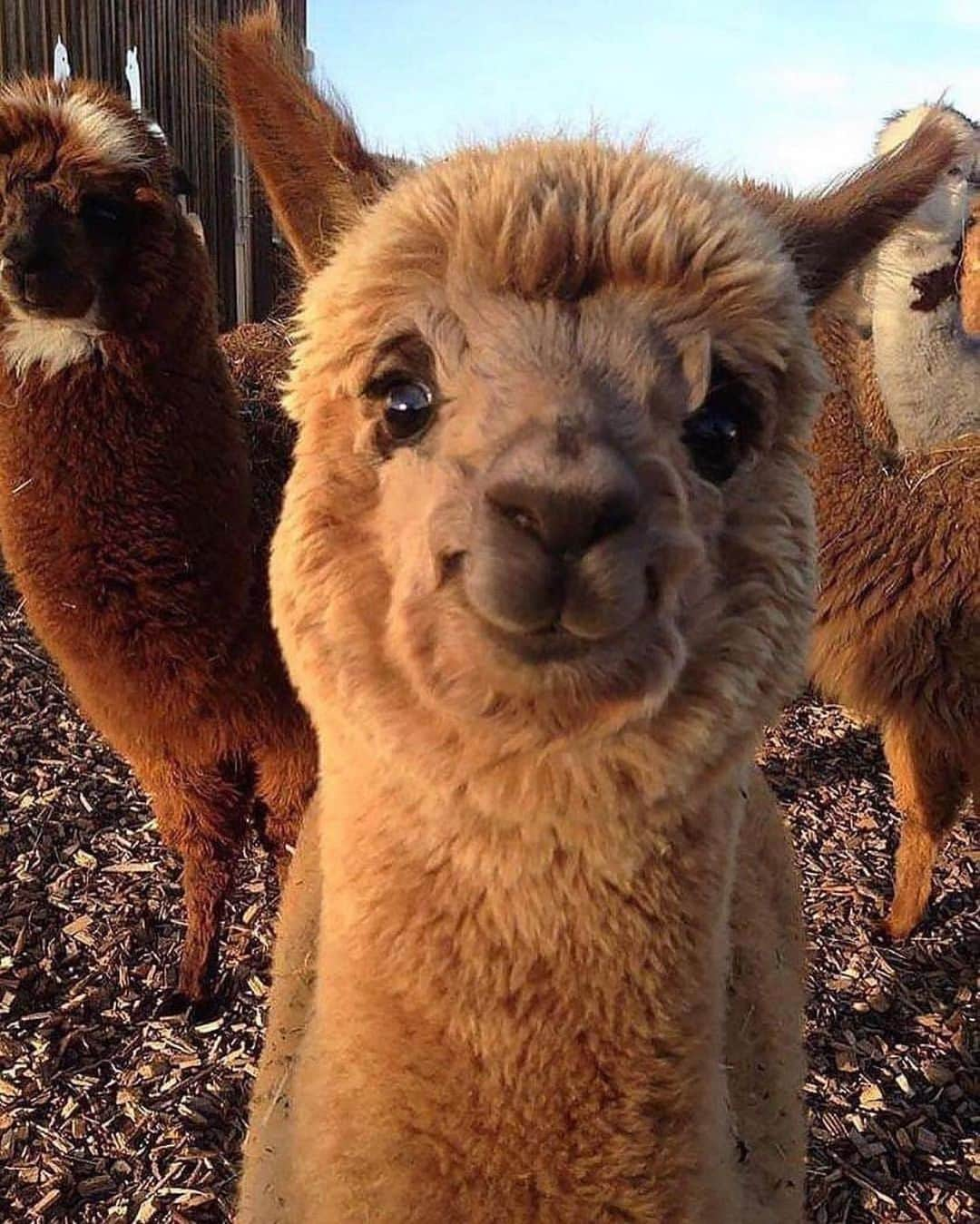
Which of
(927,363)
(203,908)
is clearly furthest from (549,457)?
(927,363)

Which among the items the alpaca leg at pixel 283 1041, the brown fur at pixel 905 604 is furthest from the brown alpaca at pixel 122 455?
the brown fur at pixel 905 604

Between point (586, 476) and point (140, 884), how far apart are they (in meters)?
4.15

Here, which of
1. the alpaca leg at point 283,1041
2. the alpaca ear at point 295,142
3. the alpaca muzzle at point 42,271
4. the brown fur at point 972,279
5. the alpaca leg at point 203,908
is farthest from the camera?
the brown fur at point 972,279

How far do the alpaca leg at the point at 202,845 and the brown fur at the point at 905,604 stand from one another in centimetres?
247

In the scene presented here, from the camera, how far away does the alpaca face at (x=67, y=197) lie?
3438 millimetres

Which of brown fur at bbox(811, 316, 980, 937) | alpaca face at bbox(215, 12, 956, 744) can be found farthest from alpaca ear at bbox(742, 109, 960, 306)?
brown fur at bbox(811, 316, 980, 937)

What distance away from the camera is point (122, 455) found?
3547 millimetres

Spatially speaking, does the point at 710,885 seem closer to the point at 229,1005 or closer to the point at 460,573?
the point at 460,573

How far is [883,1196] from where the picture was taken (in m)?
3.42

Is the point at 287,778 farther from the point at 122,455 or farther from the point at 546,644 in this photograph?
the point at 546,644

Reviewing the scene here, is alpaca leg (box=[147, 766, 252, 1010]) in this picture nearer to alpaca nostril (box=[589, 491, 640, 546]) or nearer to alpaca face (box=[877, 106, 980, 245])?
alpaca nostril (box=[589, 491, 640, 546])

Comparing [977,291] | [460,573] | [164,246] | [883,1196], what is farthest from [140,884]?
[977,291]

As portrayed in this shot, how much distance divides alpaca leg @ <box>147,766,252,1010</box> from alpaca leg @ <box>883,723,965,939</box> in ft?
8.73

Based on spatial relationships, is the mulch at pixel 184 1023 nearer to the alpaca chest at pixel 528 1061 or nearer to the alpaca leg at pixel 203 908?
the alpaca leg at pixel 203 908
